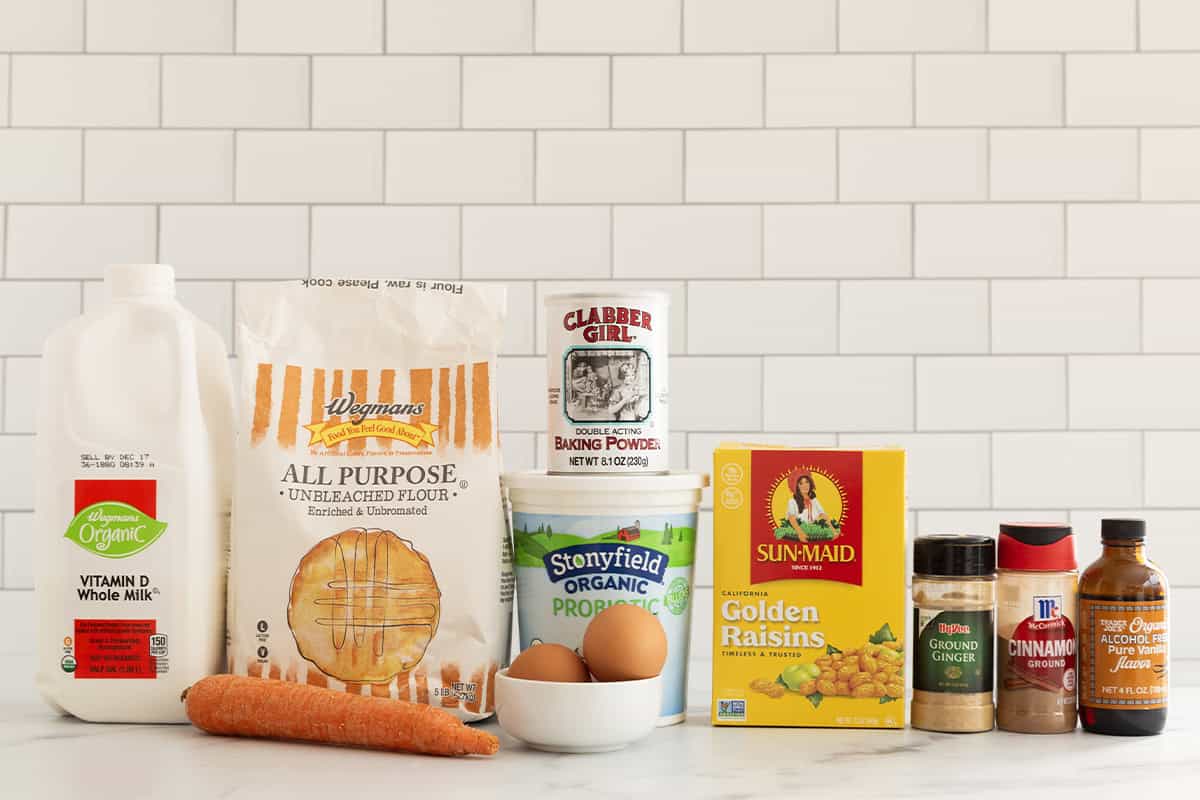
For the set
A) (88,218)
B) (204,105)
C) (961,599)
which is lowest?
(961,599)

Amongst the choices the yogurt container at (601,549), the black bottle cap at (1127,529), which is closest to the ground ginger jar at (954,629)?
the black bottle cap at (1127,529)

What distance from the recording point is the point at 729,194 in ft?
4.46

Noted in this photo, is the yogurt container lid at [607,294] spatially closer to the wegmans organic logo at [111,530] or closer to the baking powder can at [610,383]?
the baking powder can at [610,383]

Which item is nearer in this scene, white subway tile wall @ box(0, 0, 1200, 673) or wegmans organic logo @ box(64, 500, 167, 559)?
wegmans organic logo @ box(64, 500, 167, 559)

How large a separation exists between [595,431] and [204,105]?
0.72 meters

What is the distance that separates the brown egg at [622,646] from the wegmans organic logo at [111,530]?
1.32 feet

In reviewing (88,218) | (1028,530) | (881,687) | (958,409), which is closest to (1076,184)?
(958,409)

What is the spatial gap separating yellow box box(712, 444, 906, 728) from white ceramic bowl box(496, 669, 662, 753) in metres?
0.12

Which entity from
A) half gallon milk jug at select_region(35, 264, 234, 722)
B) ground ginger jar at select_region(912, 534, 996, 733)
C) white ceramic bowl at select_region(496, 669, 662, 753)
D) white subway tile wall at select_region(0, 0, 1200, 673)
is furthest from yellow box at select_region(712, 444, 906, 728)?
half gallon milk jug at select_region(35, 264, 234, 722)

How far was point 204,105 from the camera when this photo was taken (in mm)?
1364

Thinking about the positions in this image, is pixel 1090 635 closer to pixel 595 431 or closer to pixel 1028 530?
pixel 1028 530

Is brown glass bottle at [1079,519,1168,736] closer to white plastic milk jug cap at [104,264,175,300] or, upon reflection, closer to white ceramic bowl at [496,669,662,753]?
white ceramic bowl at [496,669,662,753]

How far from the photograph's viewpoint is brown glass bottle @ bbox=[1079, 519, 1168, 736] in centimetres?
94

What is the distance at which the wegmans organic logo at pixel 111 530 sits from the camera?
3.21 ft
